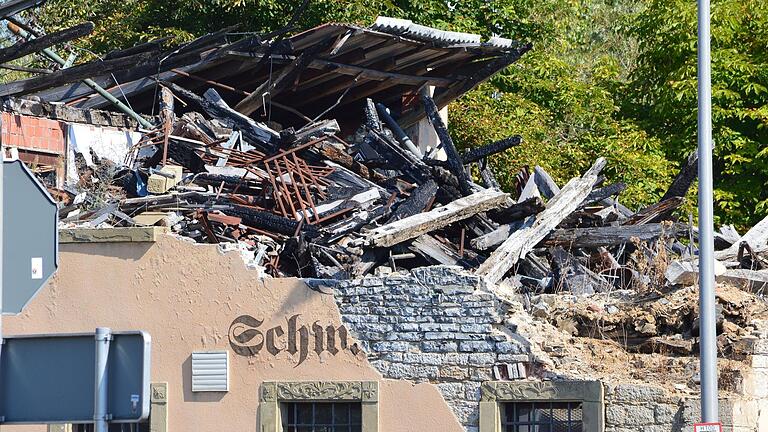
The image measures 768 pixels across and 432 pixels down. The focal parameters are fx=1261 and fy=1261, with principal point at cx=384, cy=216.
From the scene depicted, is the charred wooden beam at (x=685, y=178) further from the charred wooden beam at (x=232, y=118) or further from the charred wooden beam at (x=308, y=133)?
the charred wooden beam at (x=232, y=118)

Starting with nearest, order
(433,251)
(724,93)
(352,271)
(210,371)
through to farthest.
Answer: (210,371)
(352,271)
(433,251)
(724,93)

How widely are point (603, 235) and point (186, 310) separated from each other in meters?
5.07

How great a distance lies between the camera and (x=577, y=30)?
1323 inches

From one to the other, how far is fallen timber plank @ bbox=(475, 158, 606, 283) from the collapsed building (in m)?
0.03

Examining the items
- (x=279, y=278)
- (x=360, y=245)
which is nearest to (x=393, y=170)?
(x=360, y=245)

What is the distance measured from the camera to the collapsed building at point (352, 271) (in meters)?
12.9

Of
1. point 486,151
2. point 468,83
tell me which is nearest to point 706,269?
point 486,151

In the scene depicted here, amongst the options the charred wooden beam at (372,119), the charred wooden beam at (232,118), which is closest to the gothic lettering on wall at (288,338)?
the charred wooden beam at (232,118)

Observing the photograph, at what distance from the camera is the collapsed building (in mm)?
12898

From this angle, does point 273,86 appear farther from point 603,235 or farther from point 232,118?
point 603,235

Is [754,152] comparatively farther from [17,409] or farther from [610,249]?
[17,409]

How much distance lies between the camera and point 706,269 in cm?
1067

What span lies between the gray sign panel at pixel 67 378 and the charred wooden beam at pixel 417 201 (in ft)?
32.1

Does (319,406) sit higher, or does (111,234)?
(111,234)
